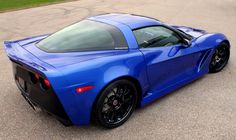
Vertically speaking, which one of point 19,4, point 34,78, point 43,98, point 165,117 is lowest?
point 19,4

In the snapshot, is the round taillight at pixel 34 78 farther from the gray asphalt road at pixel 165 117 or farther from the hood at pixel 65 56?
the gray asphalt road at pixel 165 117

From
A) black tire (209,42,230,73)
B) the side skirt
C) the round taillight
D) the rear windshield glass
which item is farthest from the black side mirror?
the round taillight

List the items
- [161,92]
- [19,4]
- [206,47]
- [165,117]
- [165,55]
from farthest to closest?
[19,4]
[206,47]
[161,92]
[165,55]
[165,117]

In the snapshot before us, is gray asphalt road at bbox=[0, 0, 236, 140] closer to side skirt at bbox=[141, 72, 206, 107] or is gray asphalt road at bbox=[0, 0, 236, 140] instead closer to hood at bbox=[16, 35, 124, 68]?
side skirt at bbox=[141, 72, 206, 107]

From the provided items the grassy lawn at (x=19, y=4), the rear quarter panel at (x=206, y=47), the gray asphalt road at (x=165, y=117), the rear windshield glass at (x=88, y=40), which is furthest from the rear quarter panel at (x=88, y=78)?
the grassy lawn at (x=19, y=4)

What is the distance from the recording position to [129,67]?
3322mm

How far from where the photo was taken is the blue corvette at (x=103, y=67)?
2938mm

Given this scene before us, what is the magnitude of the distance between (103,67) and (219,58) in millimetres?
2889

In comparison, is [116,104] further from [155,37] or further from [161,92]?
[155,37]

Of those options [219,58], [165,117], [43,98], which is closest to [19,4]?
[219,58]

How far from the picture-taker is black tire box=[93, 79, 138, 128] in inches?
124

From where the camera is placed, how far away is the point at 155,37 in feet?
12.6

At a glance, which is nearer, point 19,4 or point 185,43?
point 185,43

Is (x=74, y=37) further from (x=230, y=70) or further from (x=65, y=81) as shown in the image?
(x=230, y=70)
